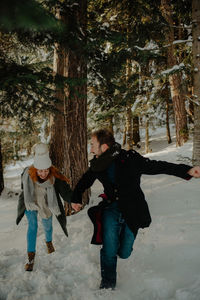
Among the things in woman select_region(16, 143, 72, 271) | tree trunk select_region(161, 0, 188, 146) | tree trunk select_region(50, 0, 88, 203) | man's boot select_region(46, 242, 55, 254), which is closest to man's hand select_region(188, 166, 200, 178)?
woman select_region(16, 143, 72, 271)

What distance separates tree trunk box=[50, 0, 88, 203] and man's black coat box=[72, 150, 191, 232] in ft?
10.0

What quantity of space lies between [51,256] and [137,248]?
154 cm

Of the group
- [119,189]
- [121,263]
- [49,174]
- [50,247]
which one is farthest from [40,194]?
[121,263]

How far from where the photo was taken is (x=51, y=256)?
4.33 meters

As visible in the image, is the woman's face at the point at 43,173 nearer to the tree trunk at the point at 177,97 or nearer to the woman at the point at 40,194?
the woman at the point at 40,194

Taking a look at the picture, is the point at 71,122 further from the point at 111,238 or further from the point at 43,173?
the point at 111,238

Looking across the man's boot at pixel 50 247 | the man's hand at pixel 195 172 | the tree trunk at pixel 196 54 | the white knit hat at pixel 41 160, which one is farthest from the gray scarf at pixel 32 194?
the tree trunk at pixel 196 54

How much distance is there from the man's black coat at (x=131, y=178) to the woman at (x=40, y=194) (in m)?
1.16

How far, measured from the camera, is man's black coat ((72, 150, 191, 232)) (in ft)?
10.4

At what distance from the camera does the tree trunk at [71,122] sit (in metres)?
6.07

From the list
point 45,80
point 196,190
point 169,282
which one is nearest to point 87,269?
point 169,282

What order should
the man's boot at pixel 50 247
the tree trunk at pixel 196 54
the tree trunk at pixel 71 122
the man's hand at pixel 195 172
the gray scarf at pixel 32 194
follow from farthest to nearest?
the tree trunk at pixel 196 54 → the tree trunk at pixel 71 122 → the man's boot at pixel 50 247 → the gray scarf at pixel 32 194 → the man's hand at pixel 195 172

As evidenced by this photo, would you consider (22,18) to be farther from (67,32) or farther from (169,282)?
(67,32)

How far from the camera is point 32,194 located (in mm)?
4043
